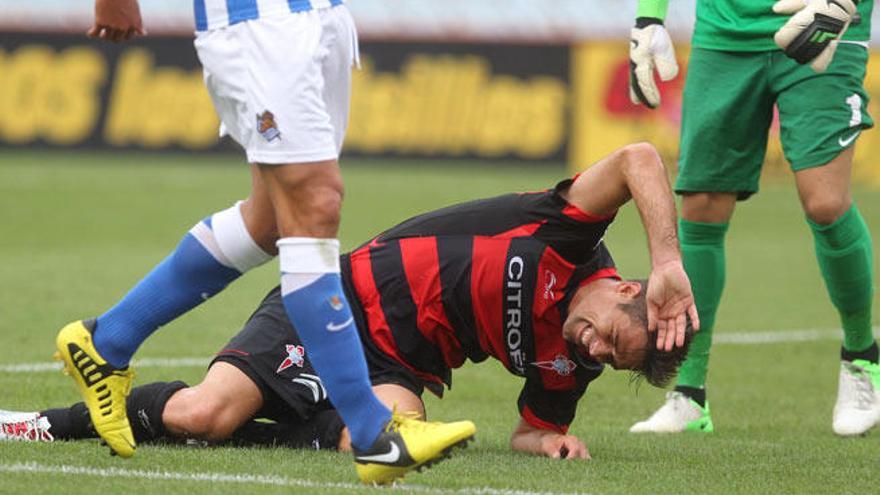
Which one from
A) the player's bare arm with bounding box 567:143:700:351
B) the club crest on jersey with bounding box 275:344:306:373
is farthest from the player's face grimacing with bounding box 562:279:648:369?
the club crest on jersey with bounding box 275:344:306:373

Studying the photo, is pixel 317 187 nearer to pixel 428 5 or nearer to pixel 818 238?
pixel 818 238

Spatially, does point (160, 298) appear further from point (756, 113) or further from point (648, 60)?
point (756, 113)

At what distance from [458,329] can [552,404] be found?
0.38m

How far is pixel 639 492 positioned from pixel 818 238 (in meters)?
1.95

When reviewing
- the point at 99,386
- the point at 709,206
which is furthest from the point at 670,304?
the point at 709,206

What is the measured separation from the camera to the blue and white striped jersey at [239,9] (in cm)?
410

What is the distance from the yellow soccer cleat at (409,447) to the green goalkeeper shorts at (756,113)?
7.31 feet

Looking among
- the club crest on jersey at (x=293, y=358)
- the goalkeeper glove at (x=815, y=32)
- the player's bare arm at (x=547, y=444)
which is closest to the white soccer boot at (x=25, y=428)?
the club crest on jersey at (x=293, y=358)

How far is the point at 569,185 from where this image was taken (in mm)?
4930

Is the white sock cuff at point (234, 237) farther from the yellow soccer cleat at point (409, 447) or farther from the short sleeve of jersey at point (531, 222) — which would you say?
the short sleeve of jersey at point (531, 222)

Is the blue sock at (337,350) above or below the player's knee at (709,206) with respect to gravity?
above

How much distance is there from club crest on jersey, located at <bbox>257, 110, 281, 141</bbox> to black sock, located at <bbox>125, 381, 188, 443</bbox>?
4.22ft

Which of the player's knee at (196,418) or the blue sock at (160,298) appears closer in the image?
the blue sock at (160,298)

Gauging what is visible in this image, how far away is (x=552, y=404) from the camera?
17.0ft
